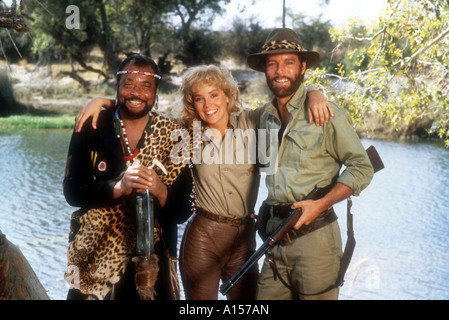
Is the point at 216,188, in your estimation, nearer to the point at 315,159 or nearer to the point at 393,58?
the point at 315,159

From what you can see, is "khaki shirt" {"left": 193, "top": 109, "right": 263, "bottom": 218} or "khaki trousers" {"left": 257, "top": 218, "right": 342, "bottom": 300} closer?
"khaki trousers" {"left": 257, "top": 218, "right": 342, "bottom": 300}

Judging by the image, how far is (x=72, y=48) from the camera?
23.5 metres

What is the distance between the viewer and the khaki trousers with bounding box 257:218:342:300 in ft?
8.37

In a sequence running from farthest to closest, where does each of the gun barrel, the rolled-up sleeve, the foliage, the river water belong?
the river water → the foliage → the gun barrel → the rolled-up sleeve

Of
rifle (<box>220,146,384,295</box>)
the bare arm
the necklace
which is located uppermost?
the bare arm

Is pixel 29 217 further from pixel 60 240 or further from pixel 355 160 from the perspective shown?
pixel 355 160

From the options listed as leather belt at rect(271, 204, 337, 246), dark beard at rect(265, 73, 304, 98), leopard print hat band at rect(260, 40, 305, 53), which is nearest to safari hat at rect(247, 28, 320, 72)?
leopard print hat band at rect(260, 40, 305, 53)

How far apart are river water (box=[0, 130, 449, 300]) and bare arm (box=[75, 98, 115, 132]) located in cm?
650

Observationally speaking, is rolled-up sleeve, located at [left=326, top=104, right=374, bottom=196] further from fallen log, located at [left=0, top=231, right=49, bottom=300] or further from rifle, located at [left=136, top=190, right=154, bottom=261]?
fallen log, located at [left=0, top=231, right=49, bottom=300]

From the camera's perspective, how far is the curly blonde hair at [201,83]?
285 centimetres

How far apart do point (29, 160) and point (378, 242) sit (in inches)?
469

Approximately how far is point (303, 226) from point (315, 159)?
1.17 ft

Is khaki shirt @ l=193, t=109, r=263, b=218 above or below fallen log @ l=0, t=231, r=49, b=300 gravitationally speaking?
above

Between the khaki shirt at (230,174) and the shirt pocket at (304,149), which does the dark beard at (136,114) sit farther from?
the shirt pocket at (304,149)
